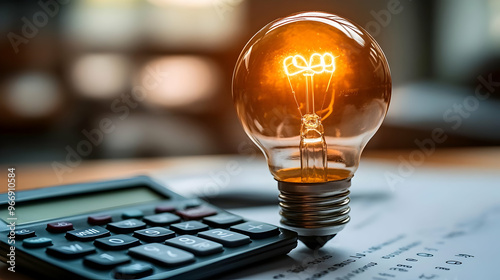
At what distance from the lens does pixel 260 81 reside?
40cm

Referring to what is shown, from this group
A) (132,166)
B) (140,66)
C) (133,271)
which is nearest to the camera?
(133,271)

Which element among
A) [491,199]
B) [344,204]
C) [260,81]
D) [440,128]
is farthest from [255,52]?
[440,128]

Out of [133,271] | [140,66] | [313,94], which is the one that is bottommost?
[133,271]

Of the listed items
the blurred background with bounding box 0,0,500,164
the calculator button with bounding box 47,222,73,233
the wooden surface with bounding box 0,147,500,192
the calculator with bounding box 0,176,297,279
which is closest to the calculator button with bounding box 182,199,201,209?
the calculator with bounding box 0,176,297,279

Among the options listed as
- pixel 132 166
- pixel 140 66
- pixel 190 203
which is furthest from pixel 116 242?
pixel 140 66

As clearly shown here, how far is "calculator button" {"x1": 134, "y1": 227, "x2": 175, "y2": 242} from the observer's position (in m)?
0.34

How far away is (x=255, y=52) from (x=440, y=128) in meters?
0.81

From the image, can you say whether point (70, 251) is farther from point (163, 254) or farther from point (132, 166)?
point (132, 166)

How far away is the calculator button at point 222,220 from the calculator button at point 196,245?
0.14ft

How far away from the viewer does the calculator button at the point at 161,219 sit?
0.38 m

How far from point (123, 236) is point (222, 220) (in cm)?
7

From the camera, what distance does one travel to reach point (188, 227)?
37cm

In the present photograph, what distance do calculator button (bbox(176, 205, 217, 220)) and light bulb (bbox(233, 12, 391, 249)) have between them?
0.06 meters

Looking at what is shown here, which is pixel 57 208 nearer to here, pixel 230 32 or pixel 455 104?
pixel 455 104
